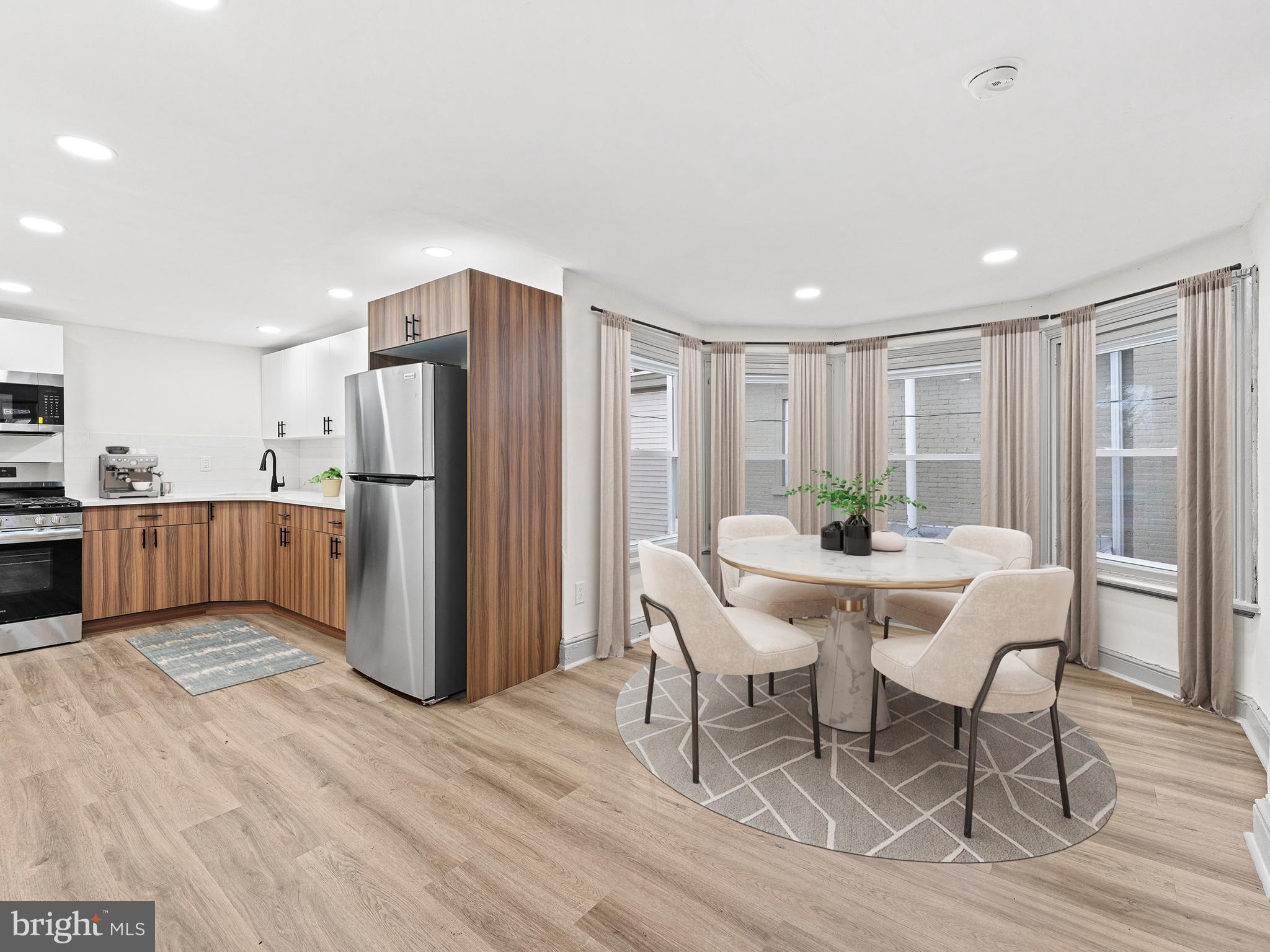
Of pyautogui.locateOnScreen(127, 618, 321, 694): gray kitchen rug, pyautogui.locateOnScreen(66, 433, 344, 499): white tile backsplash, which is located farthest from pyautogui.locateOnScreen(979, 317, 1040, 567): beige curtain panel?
pyautogui.locateOnScreen(66, 433, 344, 499): white tile backsplash

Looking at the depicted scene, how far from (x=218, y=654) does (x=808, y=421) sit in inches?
179

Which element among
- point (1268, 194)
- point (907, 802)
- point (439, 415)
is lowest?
point (907, 802)

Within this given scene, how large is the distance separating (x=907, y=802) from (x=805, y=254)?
2.64m

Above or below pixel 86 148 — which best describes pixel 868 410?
below

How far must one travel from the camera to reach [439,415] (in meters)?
2.98

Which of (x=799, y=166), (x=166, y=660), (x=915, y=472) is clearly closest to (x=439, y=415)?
(x=799, y=166)

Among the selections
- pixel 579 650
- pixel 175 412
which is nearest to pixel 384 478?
pixel 579 650

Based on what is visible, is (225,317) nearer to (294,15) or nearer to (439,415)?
(439,415)

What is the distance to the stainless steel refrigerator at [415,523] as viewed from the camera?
9.75 ft

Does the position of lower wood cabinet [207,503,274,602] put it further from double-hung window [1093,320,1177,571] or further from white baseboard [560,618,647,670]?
double-hung window [1093,320,1177,571]

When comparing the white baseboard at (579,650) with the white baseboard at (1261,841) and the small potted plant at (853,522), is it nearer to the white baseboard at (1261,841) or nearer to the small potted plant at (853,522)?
the small potted plant at (853,522)

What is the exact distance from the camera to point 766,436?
16.9 ft

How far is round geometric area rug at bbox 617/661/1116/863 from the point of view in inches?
77.8

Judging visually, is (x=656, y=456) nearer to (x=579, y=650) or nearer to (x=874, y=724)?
(x=579, y=650)
